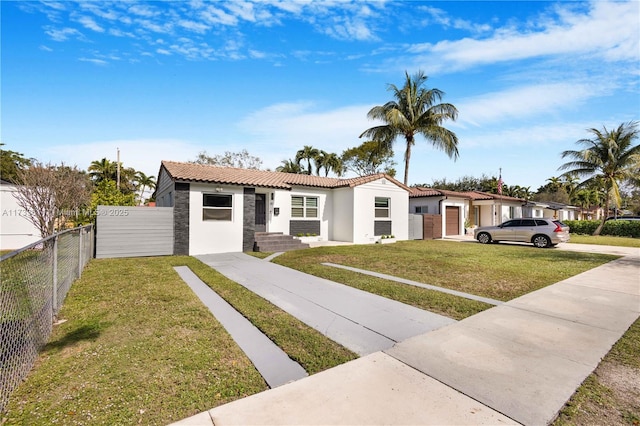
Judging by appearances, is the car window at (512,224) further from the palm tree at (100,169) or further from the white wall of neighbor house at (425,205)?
the palm tree at (100,169)

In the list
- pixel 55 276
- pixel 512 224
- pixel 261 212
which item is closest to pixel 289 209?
pixel 261 212

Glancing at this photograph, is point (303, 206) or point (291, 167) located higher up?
point (291, 167)

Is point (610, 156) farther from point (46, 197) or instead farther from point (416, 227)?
point (46, 197)

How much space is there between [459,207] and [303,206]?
15.1 meters

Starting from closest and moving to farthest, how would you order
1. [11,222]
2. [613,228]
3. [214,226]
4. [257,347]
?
1. [257,347]
2. [214,226]
3. [11,222]
4. [613,228]

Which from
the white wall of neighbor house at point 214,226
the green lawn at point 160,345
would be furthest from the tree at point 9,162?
the green lawn at point 160,345

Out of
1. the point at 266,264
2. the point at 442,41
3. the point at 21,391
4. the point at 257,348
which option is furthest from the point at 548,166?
the point at 21,391

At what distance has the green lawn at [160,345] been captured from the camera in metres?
2.57

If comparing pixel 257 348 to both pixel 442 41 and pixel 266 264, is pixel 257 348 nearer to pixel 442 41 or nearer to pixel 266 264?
pixel 266 264

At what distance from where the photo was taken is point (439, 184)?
56.4m

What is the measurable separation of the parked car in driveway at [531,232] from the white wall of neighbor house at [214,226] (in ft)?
48.9

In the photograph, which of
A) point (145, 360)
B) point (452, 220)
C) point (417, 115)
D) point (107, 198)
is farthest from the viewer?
point (452, 220)

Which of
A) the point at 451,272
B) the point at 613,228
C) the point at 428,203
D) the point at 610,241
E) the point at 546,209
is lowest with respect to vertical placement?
the point at 610,241

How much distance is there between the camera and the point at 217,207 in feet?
43.2
